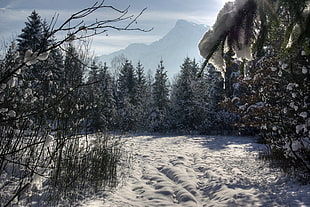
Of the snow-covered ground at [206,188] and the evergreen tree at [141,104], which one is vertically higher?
the evergreen tree at [141,104]

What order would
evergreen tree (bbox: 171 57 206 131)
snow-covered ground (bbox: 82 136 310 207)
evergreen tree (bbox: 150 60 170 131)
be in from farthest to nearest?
evergreen tree (bbox: 150 60 170 131) → evergreen tree (bbox: 171 57 206 131) → snow-covered ground (bbox: 82 136 310 207)

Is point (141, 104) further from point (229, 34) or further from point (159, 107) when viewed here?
point (229, 34)

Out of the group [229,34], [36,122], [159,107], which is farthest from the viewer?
[159,107]

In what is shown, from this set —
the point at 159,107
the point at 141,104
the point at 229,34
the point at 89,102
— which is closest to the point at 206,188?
the point at 89,102

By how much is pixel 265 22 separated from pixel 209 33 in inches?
13.7

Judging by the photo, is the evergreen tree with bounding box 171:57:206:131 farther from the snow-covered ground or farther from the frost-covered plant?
the frost-covered plant

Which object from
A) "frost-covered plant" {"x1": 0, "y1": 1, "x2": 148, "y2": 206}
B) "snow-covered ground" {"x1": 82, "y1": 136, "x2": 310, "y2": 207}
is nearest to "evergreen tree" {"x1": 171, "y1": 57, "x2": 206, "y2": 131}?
"snow-covered ground" {"x1": 82, "y1": 136, "x2": 310, "y2": 207}

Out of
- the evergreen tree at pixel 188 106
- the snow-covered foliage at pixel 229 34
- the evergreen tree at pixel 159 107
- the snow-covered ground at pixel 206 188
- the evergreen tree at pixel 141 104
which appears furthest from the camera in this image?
the evergreen tree at pixel 141 104

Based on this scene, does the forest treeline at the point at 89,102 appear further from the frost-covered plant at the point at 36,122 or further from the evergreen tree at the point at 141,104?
the evergreen tree at the point at 141,104

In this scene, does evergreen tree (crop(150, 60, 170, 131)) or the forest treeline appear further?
evergreen tree (crop(150, 60, 170, 131))

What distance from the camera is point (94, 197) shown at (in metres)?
4.30

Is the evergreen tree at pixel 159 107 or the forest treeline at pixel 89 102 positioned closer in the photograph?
the forest treeline at pixel 89 102

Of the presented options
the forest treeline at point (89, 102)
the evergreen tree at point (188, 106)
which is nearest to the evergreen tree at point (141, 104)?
the evergreen tree at point (188, 106)

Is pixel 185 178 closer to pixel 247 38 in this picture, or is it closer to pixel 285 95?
pixel 285 95
